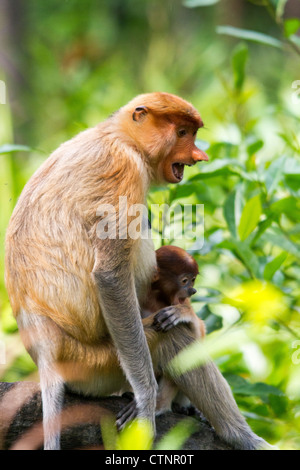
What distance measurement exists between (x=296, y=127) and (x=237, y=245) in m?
2.08

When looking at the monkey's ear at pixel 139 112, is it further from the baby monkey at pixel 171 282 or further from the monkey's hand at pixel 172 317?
the monkey's hand at pixel 172 317

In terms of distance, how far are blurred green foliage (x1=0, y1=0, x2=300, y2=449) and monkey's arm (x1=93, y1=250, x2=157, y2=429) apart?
15.6 inches

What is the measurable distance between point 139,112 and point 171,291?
1015 millimetres

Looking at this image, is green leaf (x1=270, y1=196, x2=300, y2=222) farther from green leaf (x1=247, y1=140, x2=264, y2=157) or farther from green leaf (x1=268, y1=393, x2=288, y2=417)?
green leaf (x1=268, y1=393, x2=288, y2=417)

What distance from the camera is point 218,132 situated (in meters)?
4.89

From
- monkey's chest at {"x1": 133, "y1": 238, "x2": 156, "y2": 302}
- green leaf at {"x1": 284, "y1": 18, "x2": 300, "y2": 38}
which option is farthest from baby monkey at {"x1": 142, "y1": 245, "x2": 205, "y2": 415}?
green leaf at {"x1": 284, "y1": 18, "x2": 300, "y2": 38}

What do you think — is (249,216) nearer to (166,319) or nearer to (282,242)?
(282,242)

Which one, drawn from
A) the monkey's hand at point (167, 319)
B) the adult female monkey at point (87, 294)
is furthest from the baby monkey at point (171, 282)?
the adult female monkey at point (87, 294)

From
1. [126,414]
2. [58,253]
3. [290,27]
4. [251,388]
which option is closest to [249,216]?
[251,388]

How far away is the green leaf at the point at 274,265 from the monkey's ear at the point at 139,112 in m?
1.04

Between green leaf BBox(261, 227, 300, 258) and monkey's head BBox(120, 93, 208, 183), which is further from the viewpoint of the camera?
green leaf BBox(261, 227, 300, 258)

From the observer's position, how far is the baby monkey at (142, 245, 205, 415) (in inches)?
129
